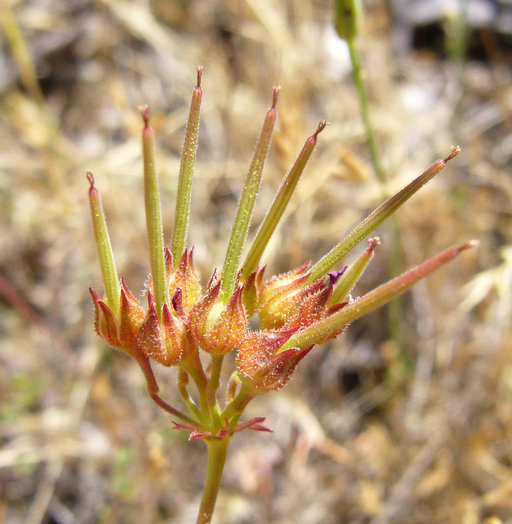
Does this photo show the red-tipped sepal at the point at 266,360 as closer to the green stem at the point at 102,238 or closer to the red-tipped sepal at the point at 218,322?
the red-tipped sepal at the point at 218,322

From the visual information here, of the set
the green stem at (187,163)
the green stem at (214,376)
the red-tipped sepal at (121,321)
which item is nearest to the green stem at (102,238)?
the red-tipped sepal at (121,321)

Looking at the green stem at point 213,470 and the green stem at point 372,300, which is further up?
the green stem at point 372,300

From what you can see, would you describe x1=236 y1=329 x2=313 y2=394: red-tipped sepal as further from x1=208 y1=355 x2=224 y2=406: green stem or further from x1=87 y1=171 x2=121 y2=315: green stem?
x1=87 y1=171 x2=121 y2=315: green stem

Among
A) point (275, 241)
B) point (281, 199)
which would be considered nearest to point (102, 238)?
point (281, 199)

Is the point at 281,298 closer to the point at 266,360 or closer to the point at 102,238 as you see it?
the point at 266,360

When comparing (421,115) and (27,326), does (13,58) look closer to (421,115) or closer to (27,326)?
(27,326)
